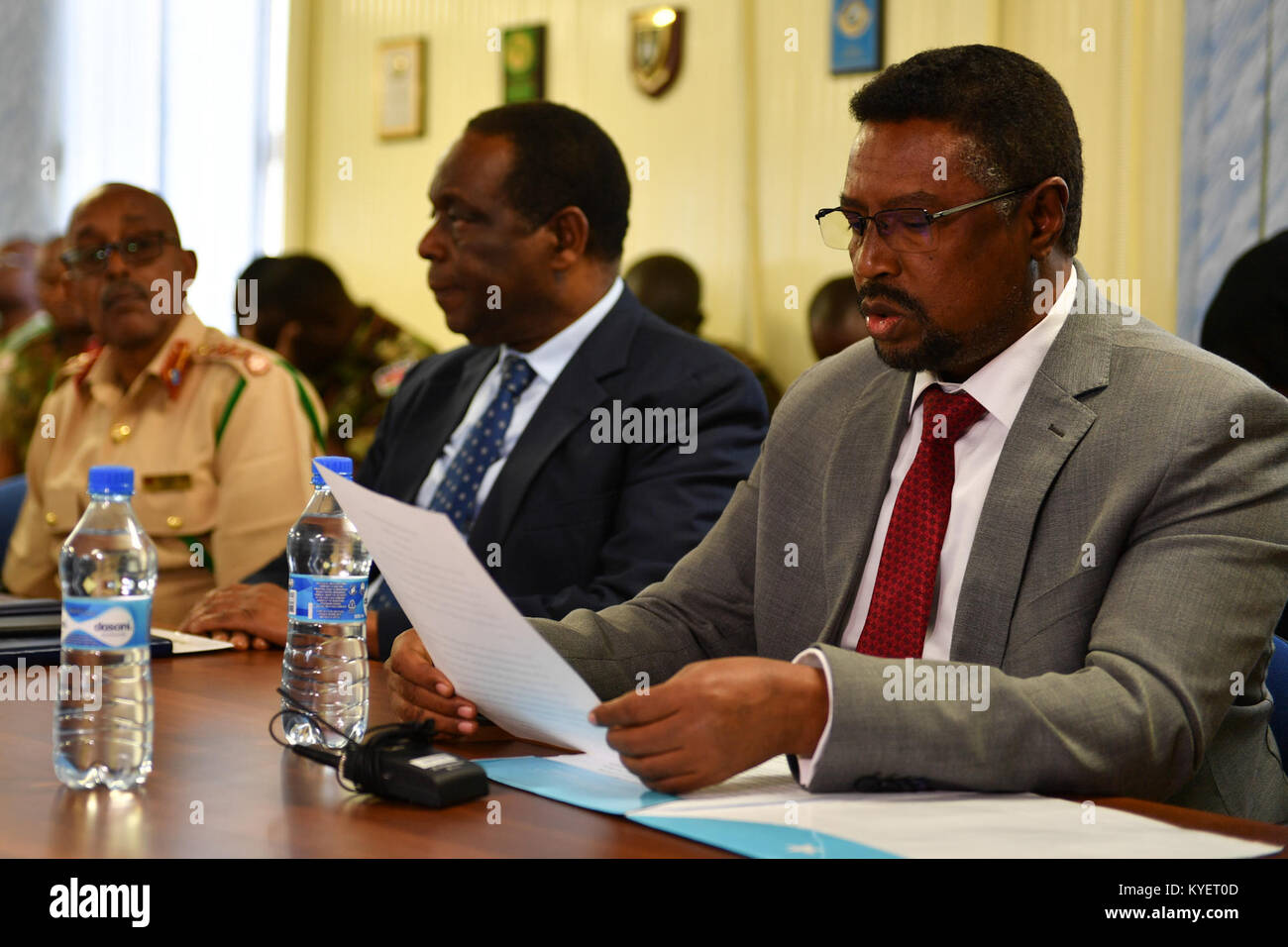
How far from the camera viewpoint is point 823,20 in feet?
16.8

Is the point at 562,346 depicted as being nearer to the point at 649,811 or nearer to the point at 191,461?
the point at 191,461

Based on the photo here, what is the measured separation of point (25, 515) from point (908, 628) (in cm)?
220

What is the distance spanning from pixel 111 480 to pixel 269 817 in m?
0.36

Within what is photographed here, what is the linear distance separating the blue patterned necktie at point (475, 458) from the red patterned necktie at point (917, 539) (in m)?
0.99

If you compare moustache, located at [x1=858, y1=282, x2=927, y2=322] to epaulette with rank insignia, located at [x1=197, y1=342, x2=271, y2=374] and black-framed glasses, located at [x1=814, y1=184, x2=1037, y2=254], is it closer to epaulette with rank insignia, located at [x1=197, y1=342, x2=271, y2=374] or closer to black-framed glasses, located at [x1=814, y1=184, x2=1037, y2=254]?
black-framed glasses, located at [x1=814, y1=184, x2=1037, y2=254]

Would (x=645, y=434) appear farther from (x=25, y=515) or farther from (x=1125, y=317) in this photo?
(x=25, y=515)

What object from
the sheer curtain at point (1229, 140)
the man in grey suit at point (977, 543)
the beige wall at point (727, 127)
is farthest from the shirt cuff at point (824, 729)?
the sheer curtain at point (1229, 140)

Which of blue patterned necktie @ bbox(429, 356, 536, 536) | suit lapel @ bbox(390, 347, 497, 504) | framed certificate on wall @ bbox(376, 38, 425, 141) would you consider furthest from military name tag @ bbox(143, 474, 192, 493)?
framed certificate on wall @ bbox(376, 38, 425, 141)

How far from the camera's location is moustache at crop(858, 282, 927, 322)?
1521 millimetres

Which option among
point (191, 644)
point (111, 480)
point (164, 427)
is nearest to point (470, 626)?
point (111, 480)

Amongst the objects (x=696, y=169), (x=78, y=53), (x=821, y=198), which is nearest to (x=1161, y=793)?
(x=821, y=198)

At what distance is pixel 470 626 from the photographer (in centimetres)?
114

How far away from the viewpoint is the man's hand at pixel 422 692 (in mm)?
1308

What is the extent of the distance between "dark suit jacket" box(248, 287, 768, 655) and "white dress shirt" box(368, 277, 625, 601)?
0.06 metres
